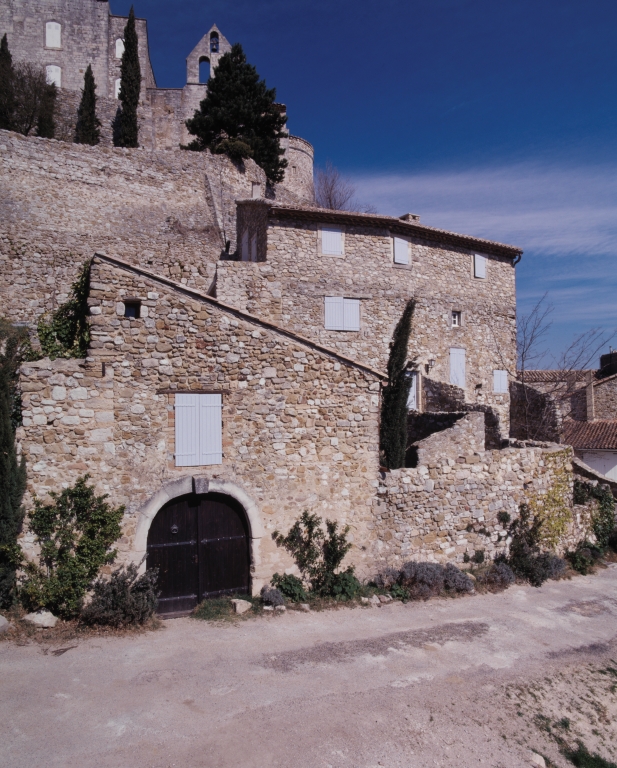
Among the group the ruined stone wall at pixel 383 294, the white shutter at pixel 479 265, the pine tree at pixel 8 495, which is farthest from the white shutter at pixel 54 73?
the pine tree at pixel 8 495

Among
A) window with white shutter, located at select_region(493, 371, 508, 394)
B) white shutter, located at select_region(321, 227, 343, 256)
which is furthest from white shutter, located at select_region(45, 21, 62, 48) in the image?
window with white shutter, located at select_region(493, 371, 508, 394)

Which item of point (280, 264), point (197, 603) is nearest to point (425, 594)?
point (197, 603)

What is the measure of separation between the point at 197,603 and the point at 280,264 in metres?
12.1

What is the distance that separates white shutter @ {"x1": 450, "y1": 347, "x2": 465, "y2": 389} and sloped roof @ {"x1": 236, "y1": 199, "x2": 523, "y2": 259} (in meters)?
4.63

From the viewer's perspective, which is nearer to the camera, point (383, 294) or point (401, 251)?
point (383, 294)

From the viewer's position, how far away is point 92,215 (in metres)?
20.4

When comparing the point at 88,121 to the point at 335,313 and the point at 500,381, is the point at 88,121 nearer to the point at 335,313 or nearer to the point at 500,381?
the point at 335,313

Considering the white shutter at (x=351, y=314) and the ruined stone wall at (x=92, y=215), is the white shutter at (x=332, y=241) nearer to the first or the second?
the white shutter at (x=351, y=314)

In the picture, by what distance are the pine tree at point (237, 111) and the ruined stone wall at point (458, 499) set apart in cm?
2207

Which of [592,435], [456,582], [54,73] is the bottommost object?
[456,582]

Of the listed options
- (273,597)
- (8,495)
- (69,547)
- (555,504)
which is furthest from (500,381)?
(8,495)

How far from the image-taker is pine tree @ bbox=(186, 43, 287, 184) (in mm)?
28438

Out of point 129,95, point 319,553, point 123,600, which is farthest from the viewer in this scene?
point 129,95

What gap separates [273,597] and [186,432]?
11.9 ft
